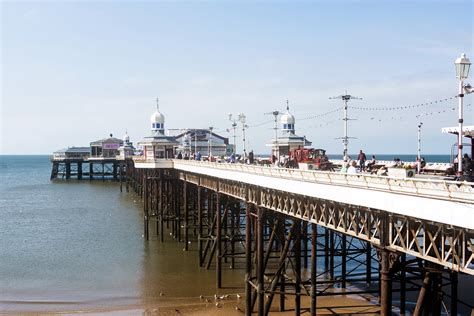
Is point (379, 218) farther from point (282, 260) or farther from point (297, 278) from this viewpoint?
point (297, 278)

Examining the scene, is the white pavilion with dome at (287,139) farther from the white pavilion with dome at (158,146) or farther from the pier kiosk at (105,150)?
the pier kiosk at (105,150)

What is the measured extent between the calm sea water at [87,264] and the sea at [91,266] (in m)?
0.05

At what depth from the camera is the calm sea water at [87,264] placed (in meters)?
29.7

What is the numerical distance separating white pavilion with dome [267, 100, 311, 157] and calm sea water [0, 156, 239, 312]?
449 inches

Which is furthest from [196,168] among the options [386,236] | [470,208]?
[470,208]

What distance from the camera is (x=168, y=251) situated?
4050cm

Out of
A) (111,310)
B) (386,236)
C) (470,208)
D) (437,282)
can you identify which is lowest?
(111,310)

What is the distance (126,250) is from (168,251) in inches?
124

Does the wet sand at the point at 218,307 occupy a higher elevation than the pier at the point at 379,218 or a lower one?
lower

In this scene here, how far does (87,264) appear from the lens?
121ft

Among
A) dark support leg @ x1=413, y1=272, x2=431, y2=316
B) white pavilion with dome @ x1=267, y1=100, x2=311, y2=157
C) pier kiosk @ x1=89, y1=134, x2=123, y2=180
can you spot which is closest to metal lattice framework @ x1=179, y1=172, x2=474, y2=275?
dark support leg @ x1=413, y1=272, x2=431, y2=316

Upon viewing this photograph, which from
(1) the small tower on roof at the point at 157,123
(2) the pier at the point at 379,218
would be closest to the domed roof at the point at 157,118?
(1) the small tower on roof at the point at 157,123

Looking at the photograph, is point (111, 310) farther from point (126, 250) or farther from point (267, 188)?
point (126, 250)

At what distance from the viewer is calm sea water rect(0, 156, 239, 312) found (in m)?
29.7
